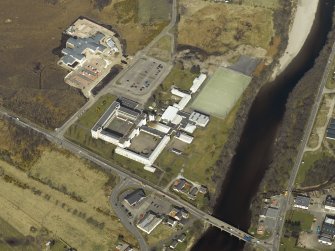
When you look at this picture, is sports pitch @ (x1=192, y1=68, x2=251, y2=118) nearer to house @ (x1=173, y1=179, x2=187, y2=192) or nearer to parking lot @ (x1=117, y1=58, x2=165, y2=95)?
parking lot @ (x1=117, y1=58, x2=165, y2=95)

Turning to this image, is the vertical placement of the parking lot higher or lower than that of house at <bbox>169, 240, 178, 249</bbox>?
higher

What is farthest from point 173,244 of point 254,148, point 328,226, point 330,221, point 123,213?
point 254,148

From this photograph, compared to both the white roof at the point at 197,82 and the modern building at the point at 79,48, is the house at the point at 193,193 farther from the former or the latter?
the modern building at the point at 79,48

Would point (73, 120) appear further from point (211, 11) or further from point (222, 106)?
point (211, 11)

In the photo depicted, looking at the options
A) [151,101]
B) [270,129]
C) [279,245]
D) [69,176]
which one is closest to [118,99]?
[151,101]

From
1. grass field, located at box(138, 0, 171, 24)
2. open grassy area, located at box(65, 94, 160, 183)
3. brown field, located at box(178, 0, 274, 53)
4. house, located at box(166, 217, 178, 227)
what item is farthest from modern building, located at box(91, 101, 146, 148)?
grass field, located at box(138, 0, 171, 24)

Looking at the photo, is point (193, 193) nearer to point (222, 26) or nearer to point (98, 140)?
point (98, 140)

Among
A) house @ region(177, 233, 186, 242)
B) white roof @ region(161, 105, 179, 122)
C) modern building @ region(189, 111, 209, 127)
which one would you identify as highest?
modern building @ region(189, 111, 209, 127)
